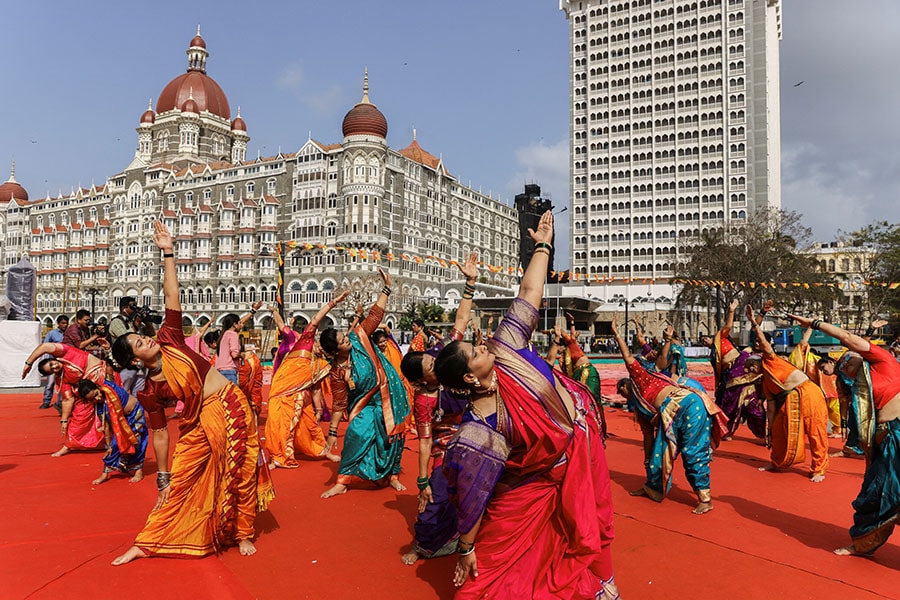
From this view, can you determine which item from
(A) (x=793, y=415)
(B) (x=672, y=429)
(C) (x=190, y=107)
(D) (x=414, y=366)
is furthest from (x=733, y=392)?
A: (C) (x=190, y=107)

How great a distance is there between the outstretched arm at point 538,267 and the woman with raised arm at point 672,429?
6.58ft

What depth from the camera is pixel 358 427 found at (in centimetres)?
565

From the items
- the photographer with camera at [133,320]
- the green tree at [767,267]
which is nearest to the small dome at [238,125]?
the green tree at [767,267]

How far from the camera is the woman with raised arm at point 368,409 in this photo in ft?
18.4

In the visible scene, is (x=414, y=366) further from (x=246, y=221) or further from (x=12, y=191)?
(x=12, y=191)

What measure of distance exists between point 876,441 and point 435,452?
10.4 feet

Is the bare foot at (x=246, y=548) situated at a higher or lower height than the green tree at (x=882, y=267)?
lower

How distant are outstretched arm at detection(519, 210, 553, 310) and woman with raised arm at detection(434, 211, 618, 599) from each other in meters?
0.45

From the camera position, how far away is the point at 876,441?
13.7ft

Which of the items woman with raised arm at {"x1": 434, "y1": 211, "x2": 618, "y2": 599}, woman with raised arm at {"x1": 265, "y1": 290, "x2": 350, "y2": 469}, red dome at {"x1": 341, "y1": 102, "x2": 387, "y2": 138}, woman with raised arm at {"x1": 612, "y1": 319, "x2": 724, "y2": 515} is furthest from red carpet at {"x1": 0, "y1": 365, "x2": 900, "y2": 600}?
red dome at {"x1": 341, "y1": 102, "x2": 387, "y2": 138}

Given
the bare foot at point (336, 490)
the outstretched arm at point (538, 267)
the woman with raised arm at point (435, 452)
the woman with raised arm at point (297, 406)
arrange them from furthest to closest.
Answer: the woman with raised arm at point (297, 406) → the bare foot at point (336, 490) → the woman with raised arm at point (435, 452) → the outstretched arm at point (538, 267)

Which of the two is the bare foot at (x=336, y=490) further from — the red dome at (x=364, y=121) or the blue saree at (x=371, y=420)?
the red dome at (x=364, y=121)

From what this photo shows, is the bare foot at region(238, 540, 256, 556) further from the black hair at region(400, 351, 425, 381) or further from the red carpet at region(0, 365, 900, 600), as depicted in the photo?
the black hair at region(400, 351, 425, 381)

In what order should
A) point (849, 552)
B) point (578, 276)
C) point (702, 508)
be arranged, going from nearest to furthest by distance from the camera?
point (849, 552)
point (702, 508)
point (578, 276)
